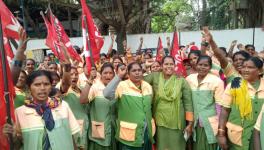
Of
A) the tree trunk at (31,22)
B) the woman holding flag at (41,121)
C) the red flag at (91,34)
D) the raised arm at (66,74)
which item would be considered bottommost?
the woman holding flag at (41,121)

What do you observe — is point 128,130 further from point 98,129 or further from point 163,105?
point 163,105

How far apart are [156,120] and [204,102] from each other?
67cm

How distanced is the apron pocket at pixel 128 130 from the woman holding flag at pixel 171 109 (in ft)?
1.40

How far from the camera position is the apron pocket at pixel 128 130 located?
4.71 metres

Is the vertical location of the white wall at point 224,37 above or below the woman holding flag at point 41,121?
above

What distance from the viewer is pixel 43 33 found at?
25.5m

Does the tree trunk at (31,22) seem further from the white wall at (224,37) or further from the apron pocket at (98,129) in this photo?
the apron pocket at (98,129)

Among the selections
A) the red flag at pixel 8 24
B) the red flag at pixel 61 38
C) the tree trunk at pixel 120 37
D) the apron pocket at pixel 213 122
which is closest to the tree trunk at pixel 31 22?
the tree trunk at pixel 120 37

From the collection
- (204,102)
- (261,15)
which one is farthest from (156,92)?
(261,15)

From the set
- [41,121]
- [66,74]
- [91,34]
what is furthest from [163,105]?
[41,121]

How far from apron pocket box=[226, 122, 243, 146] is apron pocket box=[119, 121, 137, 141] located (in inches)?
45.2

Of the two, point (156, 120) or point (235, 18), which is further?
point (235, 18)

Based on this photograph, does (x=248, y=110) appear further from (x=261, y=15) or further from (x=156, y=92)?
(x=261, y=15)

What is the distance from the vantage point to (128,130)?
4.73 meters
